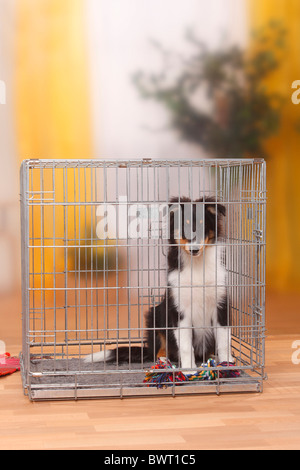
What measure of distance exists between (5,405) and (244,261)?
141 cm

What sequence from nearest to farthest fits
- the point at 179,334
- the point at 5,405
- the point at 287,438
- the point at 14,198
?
the point at 287,438 → the point at 5,405 → the point at 179,334 → the point at 14,198

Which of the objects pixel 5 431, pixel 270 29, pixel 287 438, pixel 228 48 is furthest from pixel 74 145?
pixel 287 438

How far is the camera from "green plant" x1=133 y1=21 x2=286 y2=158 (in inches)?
169

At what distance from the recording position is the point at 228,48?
14.2 ft

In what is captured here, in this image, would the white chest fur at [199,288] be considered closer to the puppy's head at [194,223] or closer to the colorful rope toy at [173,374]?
the puppy's head at [194,223]

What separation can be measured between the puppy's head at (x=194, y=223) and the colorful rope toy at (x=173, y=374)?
1.68 feet

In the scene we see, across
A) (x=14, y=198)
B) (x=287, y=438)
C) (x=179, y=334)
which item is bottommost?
(x=287, y=438)

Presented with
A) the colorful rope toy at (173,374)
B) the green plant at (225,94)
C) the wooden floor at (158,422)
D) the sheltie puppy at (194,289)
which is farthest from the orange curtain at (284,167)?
the colorful rope toy at (173,374)

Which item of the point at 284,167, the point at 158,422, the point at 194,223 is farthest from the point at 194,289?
the point at 284,167

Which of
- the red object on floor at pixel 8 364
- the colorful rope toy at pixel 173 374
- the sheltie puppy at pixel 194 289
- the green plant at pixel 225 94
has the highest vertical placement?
the green plant at pixel 225 94

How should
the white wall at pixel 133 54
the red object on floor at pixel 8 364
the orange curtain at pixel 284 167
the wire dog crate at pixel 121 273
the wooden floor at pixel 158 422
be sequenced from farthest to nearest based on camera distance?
1. the orange curtain at pixel 284 167
2. the white wall at pixel 133 54
3. the red object on floor at pixel 8 364
4. the wire dog crate at pixel 121 273
5. the wooden floor at pixel 158 422

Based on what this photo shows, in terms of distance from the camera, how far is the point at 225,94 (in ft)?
14.2

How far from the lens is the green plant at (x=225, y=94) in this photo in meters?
4.28
